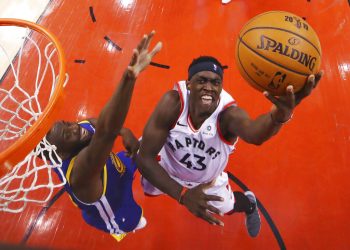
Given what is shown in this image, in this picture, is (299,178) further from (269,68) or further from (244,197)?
(269,68)

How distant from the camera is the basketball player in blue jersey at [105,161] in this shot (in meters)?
1.33

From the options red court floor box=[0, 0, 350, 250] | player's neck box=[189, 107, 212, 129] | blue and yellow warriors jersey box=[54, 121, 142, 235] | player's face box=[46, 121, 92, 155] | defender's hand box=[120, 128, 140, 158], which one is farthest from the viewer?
red court floor box=[0, 0, 350, 250]

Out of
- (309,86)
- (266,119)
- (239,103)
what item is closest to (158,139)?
(266,119)

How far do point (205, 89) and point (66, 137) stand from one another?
2.94 feet

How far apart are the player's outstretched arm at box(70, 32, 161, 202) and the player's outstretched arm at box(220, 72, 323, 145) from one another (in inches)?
25.8

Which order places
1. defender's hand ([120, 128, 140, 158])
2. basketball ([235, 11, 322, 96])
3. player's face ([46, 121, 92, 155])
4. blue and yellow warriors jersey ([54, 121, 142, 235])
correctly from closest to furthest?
basketball ([235, 11, 322, 96])
player's face ([46, 121, 92, 155])
blue and yellow warriors jersey ([54, 121, 142, 235])
defender's hand ([120, 128, 140, 158])

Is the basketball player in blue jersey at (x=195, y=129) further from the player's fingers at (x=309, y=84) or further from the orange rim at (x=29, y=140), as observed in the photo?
the orange rim at (x=29, y=140)

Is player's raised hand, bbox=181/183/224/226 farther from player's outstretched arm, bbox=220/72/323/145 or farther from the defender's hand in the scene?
the defender's hand

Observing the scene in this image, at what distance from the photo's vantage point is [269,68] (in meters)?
1.65

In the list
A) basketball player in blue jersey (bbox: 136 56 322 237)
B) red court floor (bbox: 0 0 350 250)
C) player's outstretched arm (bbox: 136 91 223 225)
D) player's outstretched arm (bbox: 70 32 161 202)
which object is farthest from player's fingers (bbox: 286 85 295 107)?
red court floor (bbox: 0 0 350 250)

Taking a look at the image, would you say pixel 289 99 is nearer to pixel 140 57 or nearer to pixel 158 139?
pixel 140 57

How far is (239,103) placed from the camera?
3500 mm

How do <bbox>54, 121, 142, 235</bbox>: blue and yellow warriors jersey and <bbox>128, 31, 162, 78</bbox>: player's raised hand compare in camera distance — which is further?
<bbox>54, 121, 142, 235</bbox>: blue and yellow warriors jersey

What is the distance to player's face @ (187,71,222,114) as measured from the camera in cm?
193
